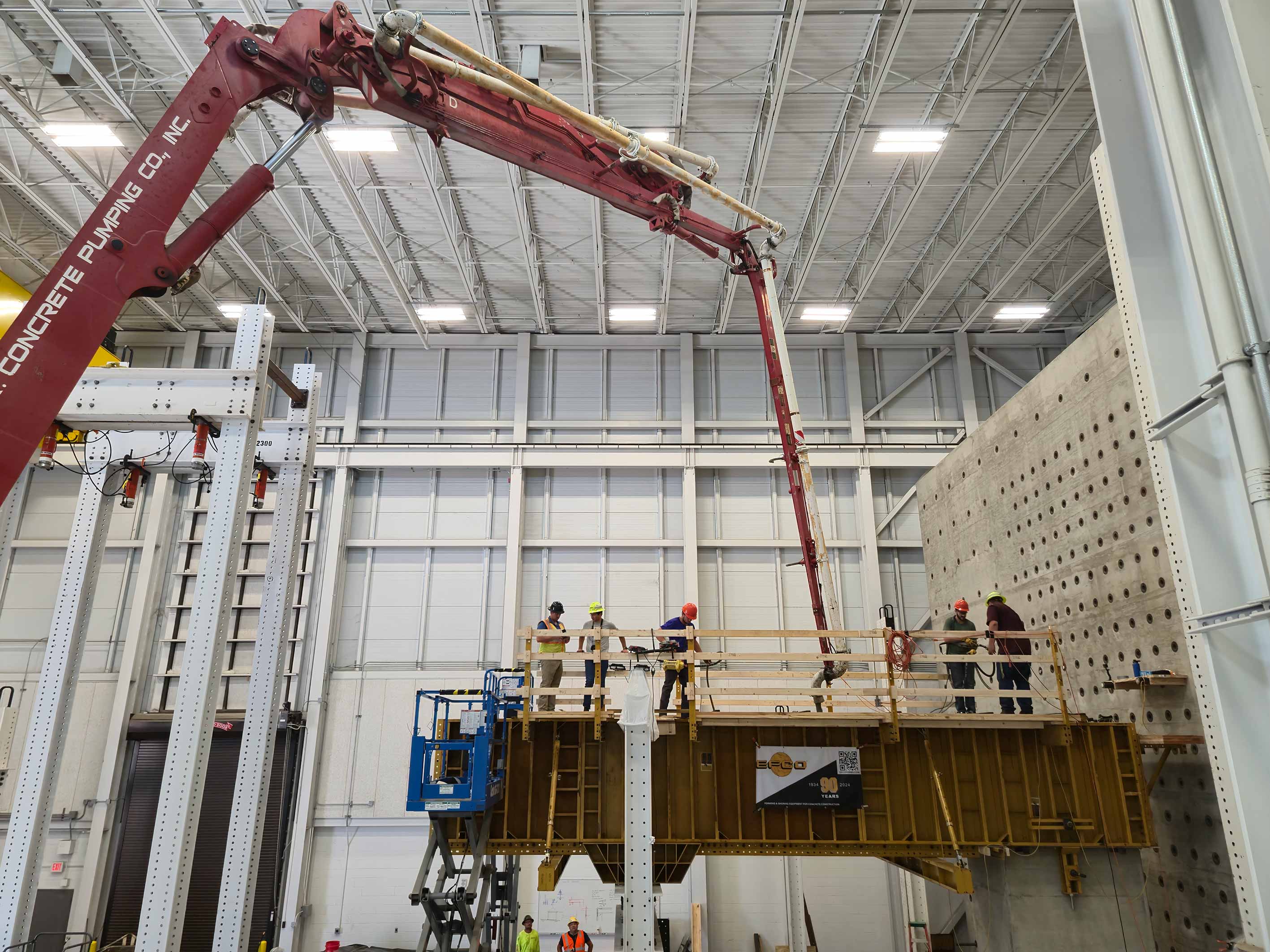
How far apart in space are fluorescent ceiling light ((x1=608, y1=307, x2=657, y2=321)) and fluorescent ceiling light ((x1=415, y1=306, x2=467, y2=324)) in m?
4.46

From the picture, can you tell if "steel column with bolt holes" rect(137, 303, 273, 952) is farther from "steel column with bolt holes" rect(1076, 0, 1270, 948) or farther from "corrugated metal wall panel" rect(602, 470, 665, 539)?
"corrugated metal wall panel" rect(602, 470, 665, 539)

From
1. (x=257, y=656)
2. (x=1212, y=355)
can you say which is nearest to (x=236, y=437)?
(x=257, y=656)

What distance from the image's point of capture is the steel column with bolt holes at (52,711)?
27.8 ft

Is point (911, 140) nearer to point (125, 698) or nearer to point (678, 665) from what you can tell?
point (678, 665)

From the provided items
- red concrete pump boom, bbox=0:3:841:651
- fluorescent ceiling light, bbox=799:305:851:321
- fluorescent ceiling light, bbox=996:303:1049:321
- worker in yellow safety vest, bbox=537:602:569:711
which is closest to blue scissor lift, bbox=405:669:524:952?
worker in yellow safety vest, bbox=537:602:569:711

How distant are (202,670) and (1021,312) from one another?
77.9ft

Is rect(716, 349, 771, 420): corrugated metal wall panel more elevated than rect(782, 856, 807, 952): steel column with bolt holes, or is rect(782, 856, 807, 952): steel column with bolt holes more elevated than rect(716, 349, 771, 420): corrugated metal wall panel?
rect(716, 349, 771, 420): corrugated metal wall panel

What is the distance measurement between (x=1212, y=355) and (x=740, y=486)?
19.7 meters

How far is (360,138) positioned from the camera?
55.3 ft

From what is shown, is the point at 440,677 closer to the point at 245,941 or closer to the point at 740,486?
the point at 740,486

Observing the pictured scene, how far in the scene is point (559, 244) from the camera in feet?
70.7

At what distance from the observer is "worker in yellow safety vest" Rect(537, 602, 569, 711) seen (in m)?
12.7

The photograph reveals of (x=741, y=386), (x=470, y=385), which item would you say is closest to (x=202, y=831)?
(x=470, y=385)

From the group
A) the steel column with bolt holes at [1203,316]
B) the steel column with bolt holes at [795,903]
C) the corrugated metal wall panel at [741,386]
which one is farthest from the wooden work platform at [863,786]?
the corrugated metal wall panel at [741,386]
